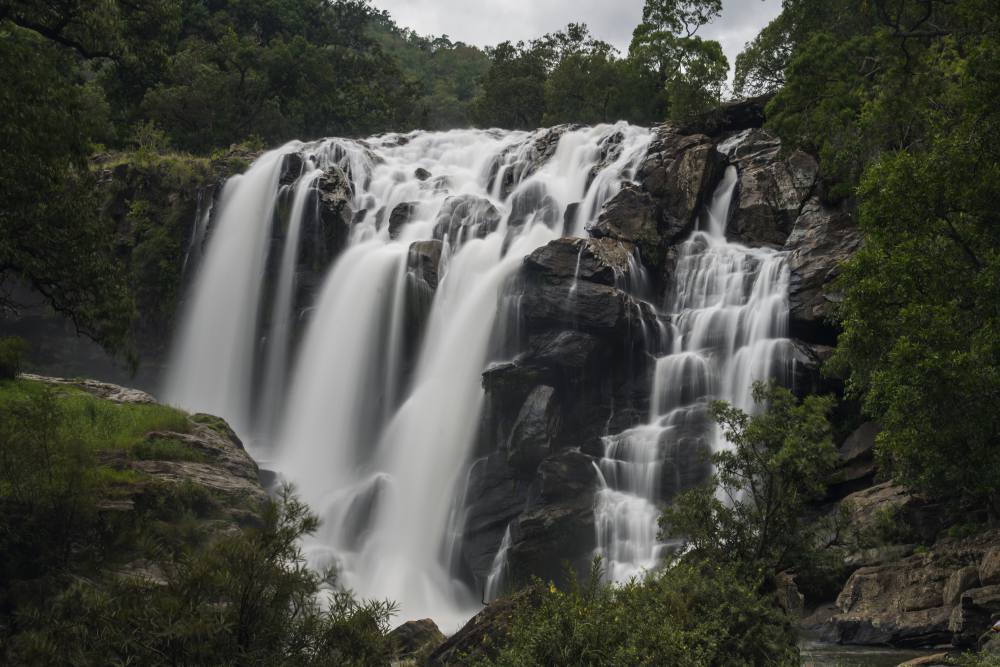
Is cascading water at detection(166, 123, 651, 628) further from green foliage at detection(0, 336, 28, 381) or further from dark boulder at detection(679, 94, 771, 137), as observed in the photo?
green foliage at detection(0, 336, 28, 381)

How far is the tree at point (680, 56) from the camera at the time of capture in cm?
3928

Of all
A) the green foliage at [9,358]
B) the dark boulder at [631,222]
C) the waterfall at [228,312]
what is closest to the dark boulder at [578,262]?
the dark boulder at [631,222]

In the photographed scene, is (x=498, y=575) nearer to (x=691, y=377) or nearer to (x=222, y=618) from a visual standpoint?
(x=691, y=377)

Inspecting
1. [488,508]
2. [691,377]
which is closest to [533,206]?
[691,377]

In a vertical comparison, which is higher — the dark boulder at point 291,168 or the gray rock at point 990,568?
the dark boulder at point 291,168

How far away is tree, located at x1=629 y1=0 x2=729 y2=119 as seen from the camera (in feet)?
129

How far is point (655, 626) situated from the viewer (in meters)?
10.1

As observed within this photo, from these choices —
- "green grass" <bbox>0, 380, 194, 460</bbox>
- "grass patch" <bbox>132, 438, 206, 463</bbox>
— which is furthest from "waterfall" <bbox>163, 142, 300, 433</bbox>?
"grass patch" <bbox>132, 438, 206, 463</bbox>

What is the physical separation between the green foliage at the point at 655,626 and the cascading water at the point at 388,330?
10.5 meters

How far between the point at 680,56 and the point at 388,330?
2494 centimetres

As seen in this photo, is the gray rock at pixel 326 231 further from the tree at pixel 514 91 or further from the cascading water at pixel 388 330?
the tree at pixel 514 91

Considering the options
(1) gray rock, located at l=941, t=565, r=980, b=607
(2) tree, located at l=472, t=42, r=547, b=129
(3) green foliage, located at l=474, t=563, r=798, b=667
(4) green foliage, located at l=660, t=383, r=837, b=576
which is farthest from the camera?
(2) tree, located at l=472, t=42, r=547, b=129

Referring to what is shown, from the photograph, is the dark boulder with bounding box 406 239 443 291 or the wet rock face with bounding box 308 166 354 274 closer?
the dark boulder with bounding box 406 239 443 291

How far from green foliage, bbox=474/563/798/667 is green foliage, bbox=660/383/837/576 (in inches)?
67.4
